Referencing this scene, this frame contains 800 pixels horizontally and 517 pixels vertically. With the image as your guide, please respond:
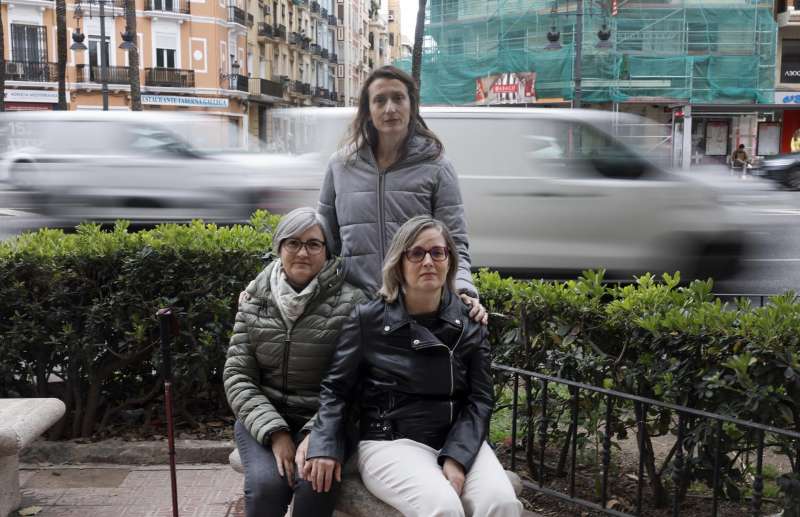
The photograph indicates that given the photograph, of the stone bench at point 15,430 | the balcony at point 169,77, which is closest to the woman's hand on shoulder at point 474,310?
the stone bench at point 15,430

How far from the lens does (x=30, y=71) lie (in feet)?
138

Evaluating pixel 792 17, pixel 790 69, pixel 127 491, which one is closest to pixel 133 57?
pixel 792 17

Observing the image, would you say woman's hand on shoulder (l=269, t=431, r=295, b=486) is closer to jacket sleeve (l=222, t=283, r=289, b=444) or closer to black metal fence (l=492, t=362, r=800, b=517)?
jacket sleeve (l=222, t=283, r=289, b=444)

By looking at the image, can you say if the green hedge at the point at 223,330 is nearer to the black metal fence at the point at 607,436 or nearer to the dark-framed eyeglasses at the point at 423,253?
the black metal fence at the point at 607,436

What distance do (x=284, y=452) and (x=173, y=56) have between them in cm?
4679

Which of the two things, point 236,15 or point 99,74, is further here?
point 236,15

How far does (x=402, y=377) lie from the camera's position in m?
2.99

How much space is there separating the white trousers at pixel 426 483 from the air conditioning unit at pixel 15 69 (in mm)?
43970

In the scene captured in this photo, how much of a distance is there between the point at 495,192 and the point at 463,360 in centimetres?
512

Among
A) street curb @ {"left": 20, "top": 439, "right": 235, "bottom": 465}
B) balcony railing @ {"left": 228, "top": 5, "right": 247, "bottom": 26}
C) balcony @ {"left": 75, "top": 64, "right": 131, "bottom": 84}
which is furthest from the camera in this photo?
balcony railing @ {"left": 228, "top": 5, "right": 247, "bottom": 26}

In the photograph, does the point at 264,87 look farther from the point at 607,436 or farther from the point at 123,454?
the point at 607,436

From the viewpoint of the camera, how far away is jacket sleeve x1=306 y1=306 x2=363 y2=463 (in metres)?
2.94

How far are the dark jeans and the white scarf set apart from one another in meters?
0.49

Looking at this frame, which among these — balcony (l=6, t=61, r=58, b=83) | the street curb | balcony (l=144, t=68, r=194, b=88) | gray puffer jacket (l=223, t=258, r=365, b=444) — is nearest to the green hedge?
the street curb
